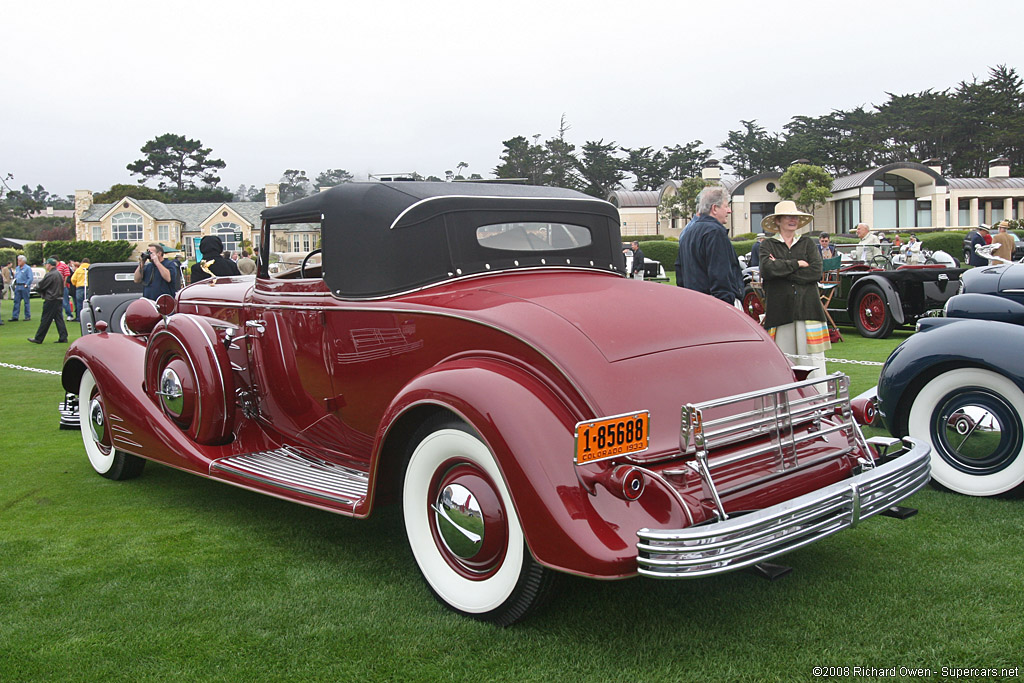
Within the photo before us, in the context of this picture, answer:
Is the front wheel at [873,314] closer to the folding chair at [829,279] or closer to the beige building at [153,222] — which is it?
the folding chair at [829,279]

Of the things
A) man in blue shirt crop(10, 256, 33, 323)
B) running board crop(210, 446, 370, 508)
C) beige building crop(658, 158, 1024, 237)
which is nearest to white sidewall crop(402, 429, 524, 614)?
running board crop(210, 446, 370, 508)

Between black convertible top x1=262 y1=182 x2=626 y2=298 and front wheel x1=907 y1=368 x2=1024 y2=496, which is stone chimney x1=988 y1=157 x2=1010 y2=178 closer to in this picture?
front wheel x1=907 y1=368 x2=1024 y2=496

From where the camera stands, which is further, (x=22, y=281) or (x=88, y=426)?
(x=22, y=281)

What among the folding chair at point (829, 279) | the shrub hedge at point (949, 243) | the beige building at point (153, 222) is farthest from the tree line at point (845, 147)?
the folding chair at point (829, 279)

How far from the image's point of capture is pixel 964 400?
4285 millimetres

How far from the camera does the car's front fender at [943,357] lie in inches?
161

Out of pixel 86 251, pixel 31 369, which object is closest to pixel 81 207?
pixel 86 251

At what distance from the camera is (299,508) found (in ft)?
Result: 14.9

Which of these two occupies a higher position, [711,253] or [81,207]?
[81,207]

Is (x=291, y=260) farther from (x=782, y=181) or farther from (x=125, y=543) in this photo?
(x=782, y=181)

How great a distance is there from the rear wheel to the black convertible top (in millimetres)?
2149

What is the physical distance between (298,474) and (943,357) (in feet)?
11.1

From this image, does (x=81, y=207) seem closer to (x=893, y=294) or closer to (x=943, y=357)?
(x=893, y=294)

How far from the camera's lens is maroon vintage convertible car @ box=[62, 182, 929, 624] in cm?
264
